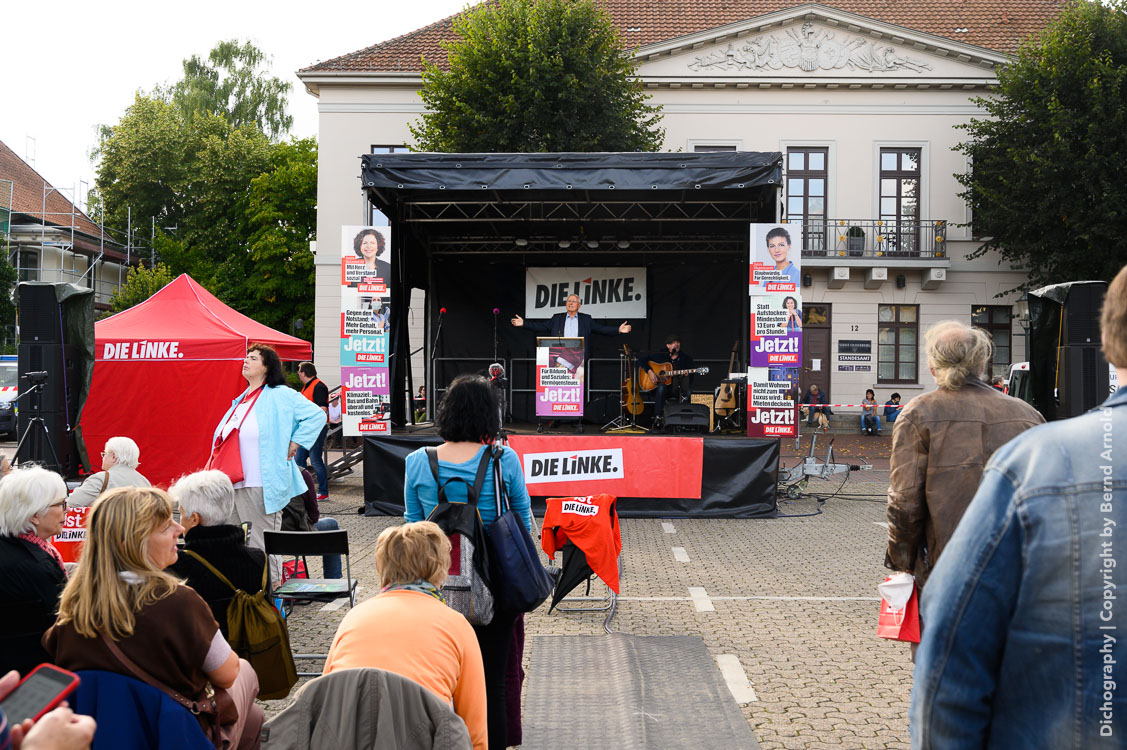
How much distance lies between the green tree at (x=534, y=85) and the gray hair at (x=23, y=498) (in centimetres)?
1807

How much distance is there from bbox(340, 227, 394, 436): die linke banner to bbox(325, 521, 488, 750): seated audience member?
29.5ft

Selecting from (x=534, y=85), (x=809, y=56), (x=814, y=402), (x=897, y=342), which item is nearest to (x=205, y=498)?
(x=534, y=85)

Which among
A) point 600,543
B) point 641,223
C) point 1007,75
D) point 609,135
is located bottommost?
point 600,543

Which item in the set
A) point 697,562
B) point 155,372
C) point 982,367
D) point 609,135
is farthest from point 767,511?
point 609,135

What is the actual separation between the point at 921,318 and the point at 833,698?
22.9 m

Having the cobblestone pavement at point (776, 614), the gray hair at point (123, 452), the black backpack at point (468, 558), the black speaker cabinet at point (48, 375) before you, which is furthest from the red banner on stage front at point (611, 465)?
the black backpack at point (468, 558)

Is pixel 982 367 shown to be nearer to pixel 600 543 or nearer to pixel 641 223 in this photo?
pixel 600 543

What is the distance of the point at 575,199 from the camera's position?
15.0 metres

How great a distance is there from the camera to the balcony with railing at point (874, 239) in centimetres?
2522

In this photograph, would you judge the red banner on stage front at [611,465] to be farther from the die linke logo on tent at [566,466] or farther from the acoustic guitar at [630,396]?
the acoustic guitar at [630,396]

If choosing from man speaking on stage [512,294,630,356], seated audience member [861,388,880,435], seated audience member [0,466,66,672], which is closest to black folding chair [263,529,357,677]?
seated audience member [0,466,66,672]

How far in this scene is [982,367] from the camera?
365 centimetres

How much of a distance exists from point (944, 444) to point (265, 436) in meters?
4.19

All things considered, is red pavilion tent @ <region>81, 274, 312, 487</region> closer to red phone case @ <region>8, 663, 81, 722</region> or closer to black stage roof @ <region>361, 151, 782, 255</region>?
black stage roof @ <region>361, 151, 782, 255</region>
